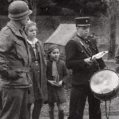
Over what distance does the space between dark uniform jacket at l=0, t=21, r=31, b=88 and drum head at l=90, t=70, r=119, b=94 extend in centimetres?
167

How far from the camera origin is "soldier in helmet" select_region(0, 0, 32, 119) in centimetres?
769

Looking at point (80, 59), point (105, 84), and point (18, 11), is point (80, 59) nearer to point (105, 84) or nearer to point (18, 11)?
point (105, 84)

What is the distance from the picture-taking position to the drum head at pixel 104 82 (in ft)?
30.1

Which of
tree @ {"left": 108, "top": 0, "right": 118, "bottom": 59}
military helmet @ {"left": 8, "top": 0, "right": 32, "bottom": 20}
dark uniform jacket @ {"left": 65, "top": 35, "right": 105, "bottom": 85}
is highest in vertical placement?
military helmet @ {"left": 8, "top": 0, "right": 32, "bottom": 20}

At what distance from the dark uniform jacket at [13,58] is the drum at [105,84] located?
166 cm

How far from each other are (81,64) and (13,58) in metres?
1.73

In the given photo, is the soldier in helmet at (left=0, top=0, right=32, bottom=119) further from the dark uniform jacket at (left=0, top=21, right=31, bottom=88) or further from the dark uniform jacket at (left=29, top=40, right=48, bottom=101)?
the dark uniform jacket at (left=29, top=40, right=48, bottom=101)

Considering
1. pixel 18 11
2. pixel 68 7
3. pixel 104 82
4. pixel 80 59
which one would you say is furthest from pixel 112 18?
pixel 18 11

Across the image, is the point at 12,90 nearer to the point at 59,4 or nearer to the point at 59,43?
the point at 59,43

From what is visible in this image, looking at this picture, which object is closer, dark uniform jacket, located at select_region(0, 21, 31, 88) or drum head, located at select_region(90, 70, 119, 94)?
dark uniform jacket, located at select_region(0, 21, 31, 88)

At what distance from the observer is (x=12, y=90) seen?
7754 mm

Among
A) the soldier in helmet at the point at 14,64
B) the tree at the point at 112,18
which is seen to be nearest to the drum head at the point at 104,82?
the soldier in helmet at the point at 14,64

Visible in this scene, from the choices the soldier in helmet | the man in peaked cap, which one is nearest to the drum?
the man in peaked cap

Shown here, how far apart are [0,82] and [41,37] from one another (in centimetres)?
3032
